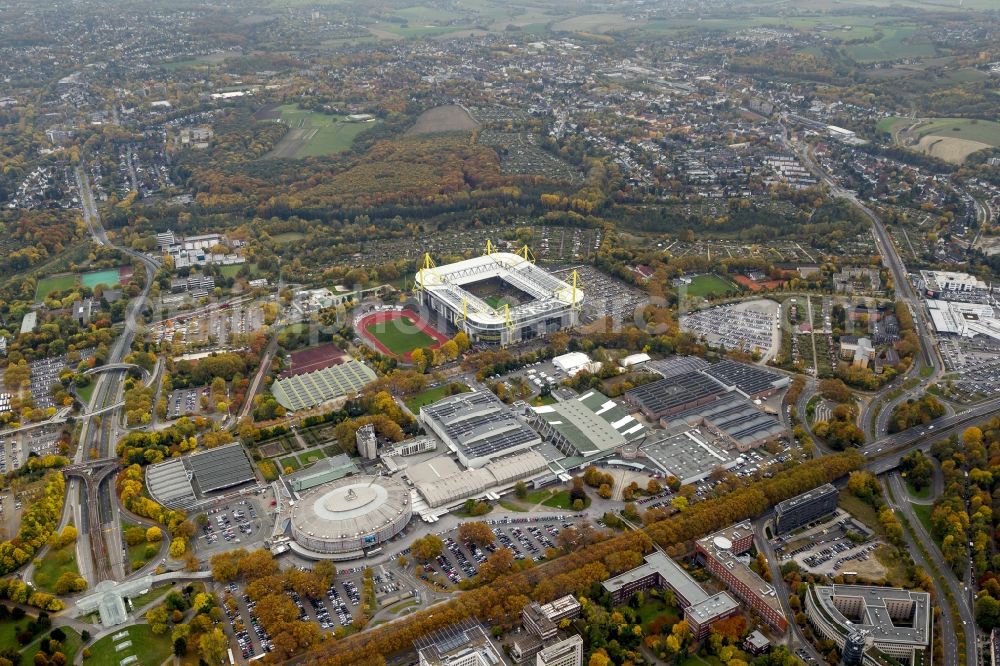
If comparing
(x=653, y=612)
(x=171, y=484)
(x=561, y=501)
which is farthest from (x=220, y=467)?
(x=653, y=612)

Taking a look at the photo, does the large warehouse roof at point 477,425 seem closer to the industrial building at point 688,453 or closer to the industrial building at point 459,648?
the industrial building at point 688,453

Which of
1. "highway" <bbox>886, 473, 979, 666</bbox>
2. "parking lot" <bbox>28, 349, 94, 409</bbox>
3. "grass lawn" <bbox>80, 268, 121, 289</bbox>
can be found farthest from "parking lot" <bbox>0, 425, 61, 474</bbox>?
"highway" <bbox>886, 473, 979, 666</bbox>

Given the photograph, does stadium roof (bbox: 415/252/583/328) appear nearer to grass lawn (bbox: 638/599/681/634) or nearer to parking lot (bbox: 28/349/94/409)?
parking lot (bbox: 28/349/94/409)

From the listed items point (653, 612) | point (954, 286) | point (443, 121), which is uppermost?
point (443, 121)

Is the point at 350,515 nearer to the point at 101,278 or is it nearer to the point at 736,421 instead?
the point at 736,421

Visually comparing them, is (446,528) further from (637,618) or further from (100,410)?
(100,410)

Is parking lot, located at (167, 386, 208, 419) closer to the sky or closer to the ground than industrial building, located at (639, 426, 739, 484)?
closer to the sky
